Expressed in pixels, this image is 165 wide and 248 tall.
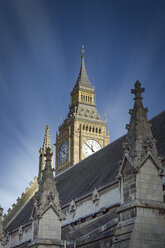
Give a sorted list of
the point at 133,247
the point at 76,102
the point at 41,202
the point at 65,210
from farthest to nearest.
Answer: the point at 76,102 < the point at 65,210 < the point at 41,202 < the point at 133,247

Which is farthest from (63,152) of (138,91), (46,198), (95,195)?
(138,91)

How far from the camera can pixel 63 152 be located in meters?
63.8

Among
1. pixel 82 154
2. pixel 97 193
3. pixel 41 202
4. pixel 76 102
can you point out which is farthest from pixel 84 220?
pixel 76 102

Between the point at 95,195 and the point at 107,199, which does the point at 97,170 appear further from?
the point at 107,199

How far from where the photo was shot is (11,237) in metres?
35.3

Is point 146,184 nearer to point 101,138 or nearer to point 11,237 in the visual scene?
point 11,237

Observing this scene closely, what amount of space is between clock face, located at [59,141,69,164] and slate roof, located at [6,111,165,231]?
968 inches

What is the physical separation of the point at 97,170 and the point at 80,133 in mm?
32449

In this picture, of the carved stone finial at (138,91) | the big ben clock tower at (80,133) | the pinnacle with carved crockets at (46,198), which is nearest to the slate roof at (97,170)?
the pinnacle with carved crockets at (46,198)

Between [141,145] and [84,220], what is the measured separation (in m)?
14.4

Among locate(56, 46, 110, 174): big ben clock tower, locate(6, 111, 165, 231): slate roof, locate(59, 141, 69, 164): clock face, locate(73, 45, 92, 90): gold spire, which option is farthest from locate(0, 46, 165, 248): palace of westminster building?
locate(73, 45, 92, 90): gold spire

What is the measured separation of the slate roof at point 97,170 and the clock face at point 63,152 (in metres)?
24.6

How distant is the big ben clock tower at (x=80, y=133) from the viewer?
201ft

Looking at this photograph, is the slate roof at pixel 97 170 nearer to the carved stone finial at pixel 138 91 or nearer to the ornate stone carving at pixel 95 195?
the ornate stone carving at pixel 95 195
